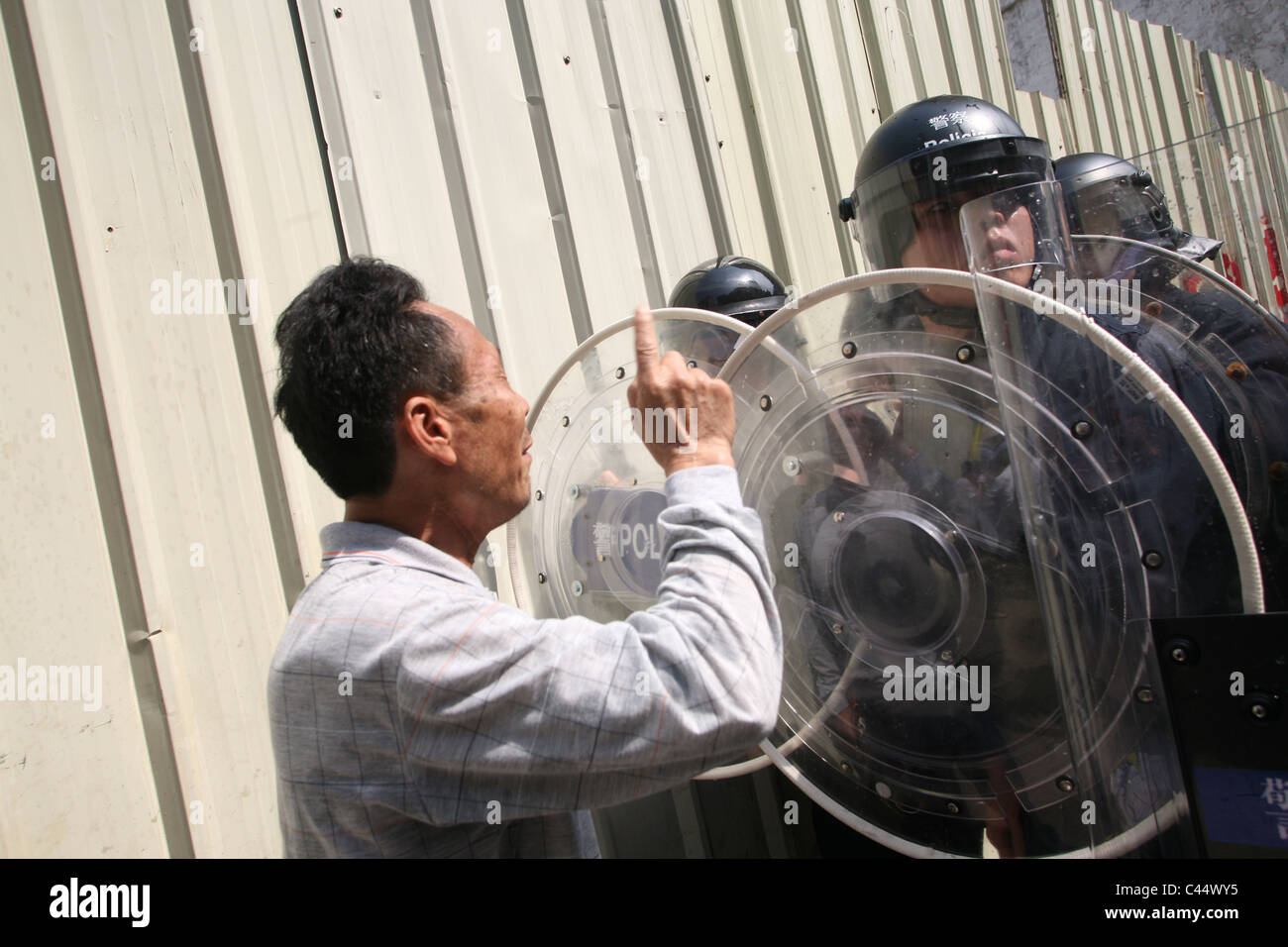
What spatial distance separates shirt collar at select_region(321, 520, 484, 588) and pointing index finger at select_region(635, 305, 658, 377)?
400 millimetres

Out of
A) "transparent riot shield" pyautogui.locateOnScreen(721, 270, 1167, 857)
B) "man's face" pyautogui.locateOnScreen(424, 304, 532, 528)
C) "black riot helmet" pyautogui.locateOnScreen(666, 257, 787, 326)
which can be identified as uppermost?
"black riot helmet" pyautogui.locateOnScreen(666, 257, 787, 326)

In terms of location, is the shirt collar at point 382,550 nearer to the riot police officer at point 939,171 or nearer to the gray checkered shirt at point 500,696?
the gray checkered shirt at point 500,696

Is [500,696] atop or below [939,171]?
below

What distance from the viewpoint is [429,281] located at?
7.98 ft

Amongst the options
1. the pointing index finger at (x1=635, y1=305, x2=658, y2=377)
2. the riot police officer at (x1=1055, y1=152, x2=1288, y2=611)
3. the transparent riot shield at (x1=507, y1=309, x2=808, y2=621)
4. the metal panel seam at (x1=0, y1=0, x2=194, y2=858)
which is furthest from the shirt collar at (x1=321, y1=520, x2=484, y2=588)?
the riot police officer at (x1=1055, y1=152, x2=1288, y2=611)

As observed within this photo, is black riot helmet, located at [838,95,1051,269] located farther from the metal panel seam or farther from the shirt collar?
the metal panel seam

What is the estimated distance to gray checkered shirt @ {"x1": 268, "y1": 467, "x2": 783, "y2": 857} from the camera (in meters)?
1.02

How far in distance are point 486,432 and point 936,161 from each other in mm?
1231

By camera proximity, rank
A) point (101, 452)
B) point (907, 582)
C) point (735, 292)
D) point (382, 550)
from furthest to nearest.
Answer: point (735, 292)
point (101, 452)
point (907, 582)
point (382, 550)

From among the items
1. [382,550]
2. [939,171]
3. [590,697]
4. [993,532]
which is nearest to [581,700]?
[590,697]

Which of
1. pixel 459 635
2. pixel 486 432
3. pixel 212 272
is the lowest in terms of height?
pixel 459 635

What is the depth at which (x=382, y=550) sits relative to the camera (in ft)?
4.05

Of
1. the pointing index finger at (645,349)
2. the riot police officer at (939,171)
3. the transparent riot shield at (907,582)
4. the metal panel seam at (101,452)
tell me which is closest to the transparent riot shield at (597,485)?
the transparent riot shield at (907,582)

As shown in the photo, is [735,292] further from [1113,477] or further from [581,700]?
[581,700]
